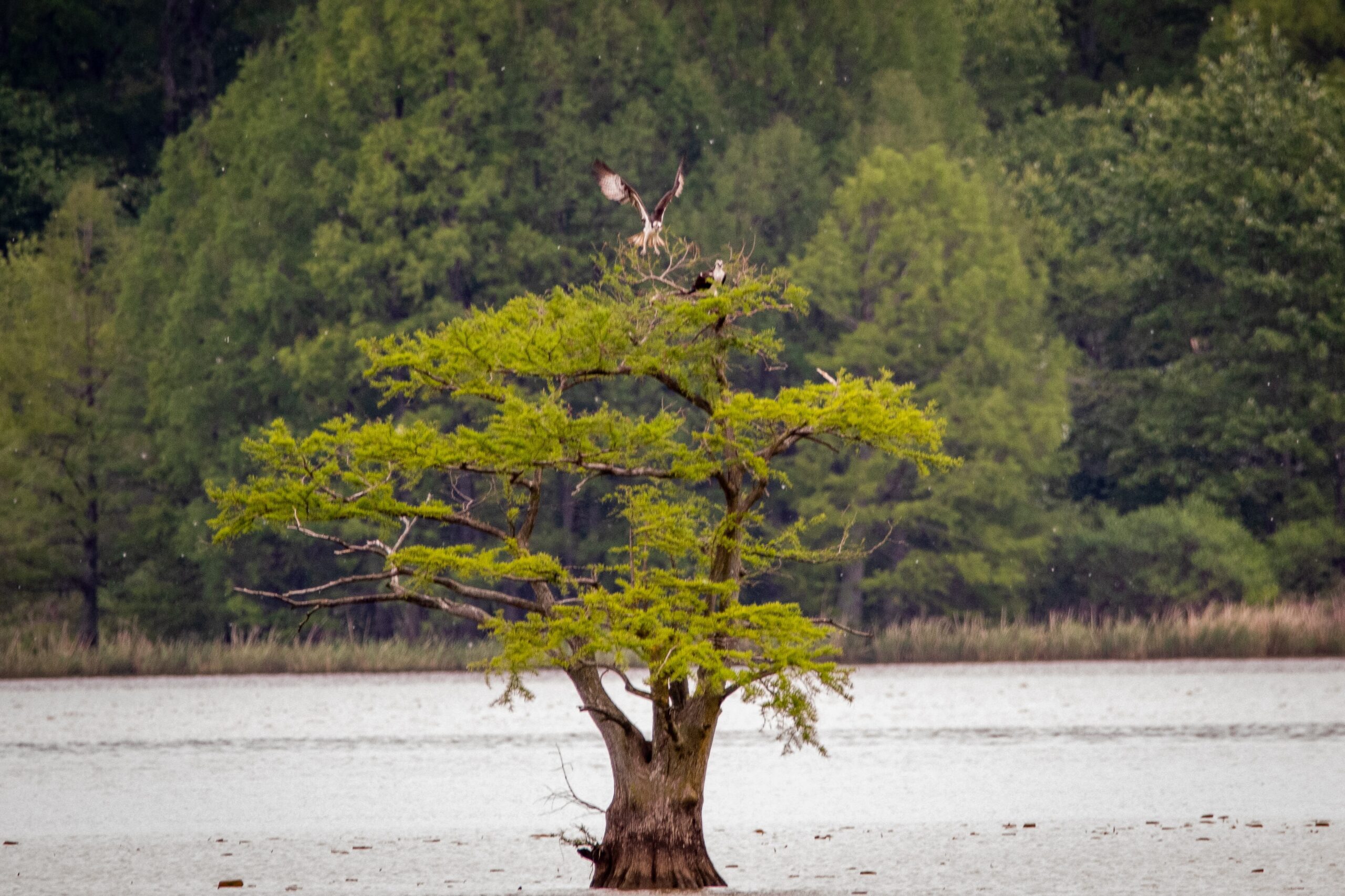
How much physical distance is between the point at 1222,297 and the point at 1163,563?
8.50 meters

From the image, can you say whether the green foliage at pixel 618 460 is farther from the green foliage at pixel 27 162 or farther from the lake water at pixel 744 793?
the green foliage at pixel 27 162

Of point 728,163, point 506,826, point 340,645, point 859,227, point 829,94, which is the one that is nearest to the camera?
point 506,826

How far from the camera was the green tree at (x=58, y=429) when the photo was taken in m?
40.1

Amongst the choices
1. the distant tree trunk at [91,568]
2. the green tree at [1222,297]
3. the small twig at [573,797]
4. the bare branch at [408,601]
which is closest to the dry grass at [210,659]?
the distant tree trunk at [91,568]

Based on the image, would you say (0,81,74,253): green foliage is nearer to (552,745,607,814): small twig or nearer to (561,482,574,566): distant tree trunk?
(561,482,574,566): distant tree trunk

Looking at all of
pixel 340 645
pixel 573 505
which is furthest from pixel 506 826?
pixel 573 505

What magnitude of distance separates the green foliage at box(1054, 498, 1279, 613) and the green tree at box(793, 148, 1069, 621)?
140 centimetres

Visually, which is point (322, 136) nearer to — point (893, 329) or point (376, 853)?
point (893, 329)

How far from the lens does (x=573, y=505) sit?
46875 millimetres

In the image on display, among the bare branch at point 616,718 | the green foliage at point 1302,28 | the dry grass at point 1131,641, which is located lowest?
the bare branch at point 616,718

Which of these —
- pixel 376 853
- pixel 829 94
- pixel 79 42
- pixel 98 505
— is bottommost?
pixel 376 853

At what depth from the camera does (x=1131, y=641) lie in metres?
38.3

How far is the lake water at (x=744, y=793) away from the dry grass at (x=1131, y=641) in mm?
5477

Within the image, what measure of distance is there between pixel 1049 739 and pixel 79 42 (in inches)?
1753
